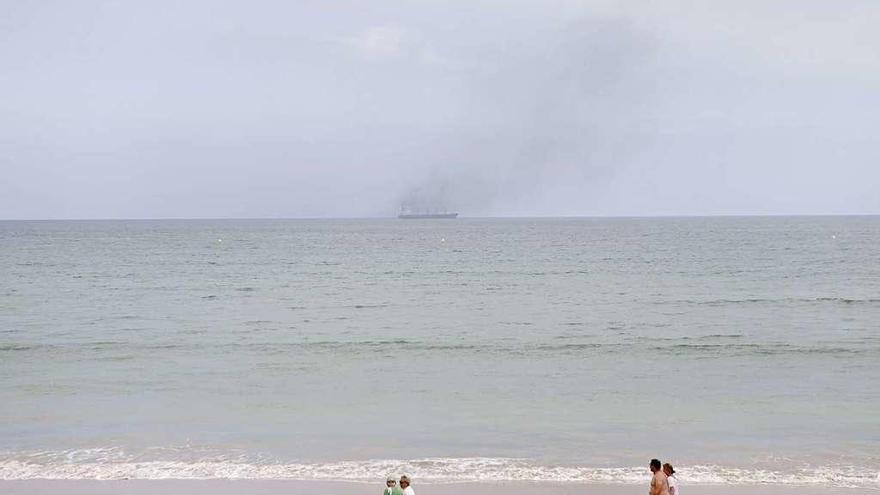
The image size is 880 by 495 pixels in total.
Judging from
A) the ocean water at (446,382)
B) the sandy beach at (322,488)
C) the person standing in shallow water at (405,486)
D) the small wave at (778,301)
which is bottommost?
the sandy beach at (322,488)

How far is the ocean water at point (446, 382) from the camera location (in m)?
17.5

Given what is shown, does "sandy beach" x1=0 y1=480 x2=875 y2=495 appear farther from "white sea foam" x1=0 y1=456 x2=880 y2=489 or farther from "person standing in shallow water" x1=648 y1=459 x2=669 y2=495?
"person standing in shallow water" x1=648 y1=459 x2=669 y2=495

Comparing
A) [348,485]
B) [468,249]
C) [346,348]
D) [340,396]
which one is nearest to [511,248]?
[468,249]

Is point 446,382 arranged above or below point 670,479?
below

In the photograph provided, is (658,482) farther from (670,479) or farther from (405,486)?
(405,486)

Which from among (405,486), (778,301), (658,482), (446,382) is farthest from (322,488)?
(778,301)

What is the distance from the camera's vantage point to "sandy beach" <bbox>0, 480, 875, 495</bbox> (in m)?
15.4

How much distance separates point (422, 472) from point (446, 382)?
845 centimetres

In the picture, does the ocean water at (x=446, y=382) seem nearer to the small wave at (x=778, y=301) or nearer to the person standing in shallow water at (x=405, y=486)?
the small wave at (x=778, y=301)

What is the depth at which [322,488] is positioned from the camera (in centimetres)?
1575

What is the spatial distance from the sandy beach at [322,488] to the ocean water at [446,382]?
0.47 metres

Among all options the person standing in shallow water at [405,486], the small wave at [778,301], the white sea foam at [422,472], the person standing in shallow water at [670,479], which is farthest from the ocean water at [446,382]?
the person standing in shallow water at [405,486]

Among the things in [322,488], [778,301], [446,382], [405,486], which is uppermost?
[778,301]

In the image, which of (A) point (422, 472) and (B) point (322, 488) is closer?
(B) point (322, 488)
